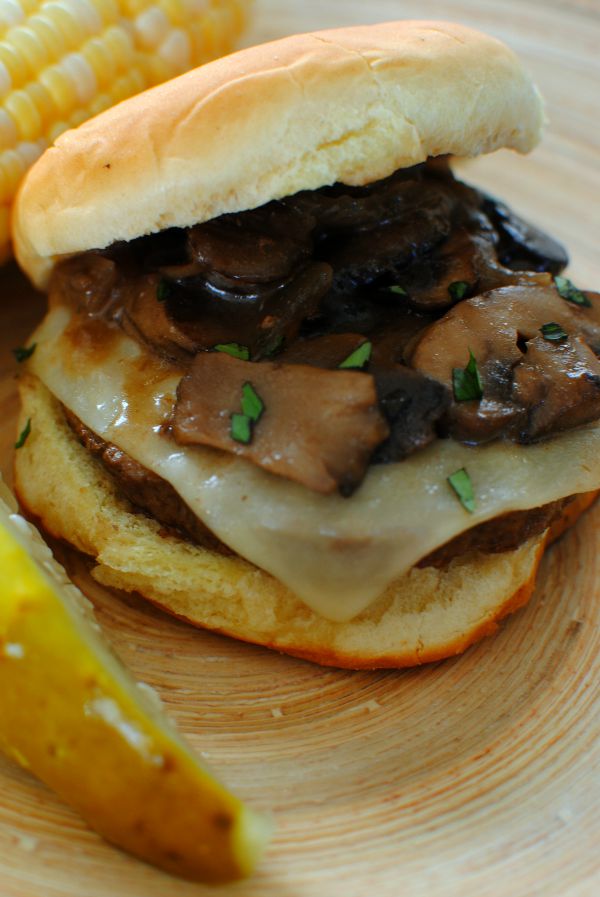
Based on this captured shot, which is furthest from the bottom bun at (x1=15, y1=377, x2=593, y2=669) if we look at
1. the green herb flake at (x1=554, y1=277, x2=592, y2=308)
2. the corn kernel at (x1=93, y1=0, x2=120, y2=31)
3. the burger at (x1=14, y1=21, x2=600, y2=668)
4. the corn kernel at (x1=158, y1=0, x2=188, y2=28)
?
the corn kernel at (x1=158, y1=0, x2=188, y2=28)

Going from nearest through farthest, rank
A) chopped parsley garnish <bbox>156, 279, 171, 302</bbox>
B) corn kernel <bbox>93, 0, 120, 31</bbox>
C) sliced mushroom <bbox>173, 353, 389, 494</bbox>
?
sliced mushroom <bbox>173, 353, 389, 494</bbox>, chopped parsley garnish <bbox>156, 279, 171, 302</bbox>, corn kernel <bbox>93, 0, 120, 31</bbox>

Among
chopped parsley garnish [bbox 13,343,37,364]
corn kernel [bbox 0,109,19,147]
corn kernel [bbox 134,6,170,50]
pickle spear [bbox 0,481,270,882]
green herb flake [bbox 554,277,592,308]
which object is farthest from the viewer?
corn kernel [bbox 134,6,170,50]

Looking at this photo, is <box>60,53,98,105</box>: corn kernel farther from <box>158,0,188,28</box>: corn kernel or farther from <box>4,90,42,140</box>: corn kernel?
<box>158,0,188,28</box>: corn kernel

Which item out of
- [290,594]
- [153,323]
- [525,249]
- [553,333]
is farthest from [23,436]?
[525,249]

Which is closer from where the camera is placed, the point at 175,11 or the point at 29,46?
the point at 29,46

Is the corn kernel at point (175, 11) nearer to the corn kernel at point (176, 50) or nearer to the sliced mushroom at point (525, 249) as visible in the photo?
the corn kernel at point (176, 50)

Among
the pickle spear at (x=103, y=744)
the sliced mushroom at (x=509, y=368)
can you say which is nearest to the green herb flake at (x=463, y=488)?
the sliced mushroom at (x=509, y=368)

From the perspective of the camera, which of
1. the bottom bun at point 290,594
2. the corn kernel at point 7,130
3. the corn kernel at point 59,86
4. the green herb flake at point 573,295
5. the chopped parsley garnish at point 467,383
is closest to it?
the chopped parsley garnish at point 467,383

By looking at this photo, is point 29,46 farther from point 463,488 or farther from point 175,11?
point 463,488
